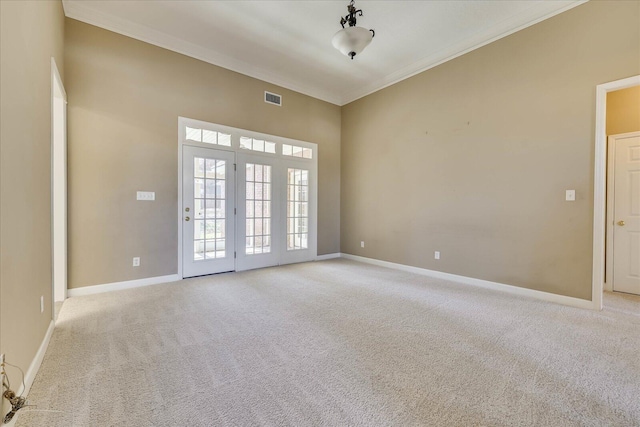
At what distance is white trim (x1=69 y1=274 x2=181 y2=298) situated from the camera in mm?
3459

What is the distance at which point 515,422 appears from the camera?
4.76 feet

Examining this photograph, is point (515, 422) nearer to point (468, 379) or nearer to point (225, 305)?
point (468, 379)

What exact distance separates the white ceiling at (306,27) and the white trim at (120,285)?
11.2 ft

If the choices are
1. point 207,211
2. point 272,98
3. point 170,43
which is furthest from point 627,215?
point 170,43

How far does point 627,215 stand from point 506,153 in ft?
6.09

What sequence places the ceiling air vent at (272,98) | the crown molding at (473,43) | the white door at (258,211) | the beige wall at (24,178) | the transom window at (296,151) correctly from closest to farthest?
the beige wall at (24,178) → the crown molding at (473,43) → the white door at (258,211) → the ceiling air vent at (272,98) → the transom window at (296,151)

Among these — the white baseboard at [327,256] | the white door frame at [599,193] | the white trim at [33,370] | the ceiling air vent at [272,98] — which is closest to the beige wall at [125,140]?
the ceiling air vent at [272,98]

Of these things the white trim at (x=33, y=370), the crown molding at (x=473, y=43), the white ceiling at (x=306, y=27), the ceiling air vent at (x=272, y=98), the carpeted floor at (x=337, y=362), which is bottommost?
the carpeted floor at (x=337, y=362)

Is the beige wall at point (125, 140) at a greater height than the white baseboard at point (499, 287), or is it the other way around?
the beige wall at point (125, 140)

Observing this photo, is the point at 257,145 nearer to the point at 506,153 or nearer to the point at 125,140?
the point at 125,140

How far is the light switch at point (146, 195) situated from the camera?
12.6 feet

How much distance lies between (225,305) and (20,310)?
172cm

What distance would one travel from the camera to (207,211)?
4.41 meters

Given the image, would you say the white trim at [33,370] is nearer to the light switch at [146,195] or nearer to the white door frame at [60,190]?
the white door frame at [60,190]
